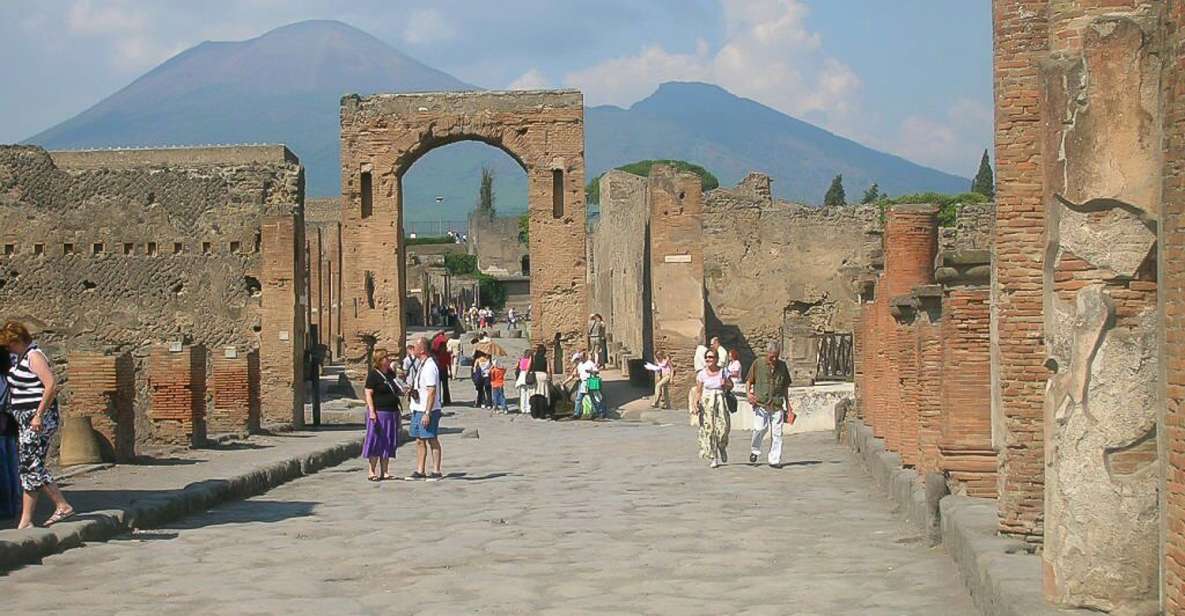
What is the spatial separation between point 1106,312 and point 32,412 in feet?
21.2

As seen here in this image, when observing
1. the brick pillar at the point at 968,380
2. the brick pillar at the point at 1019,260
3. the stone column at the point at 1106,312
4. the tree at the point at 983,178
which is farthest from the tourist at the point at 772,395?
the tree at the point at 983,178

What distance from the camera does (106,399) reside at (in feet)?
47.1

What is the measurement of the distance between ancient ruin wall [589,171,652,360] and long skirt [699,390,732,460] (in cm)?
1677

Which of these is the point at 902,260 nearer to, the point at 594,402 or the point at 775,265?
the point at 594,402

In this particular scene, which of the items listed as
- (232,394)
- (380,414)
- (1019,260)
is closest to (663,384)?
(232,394)

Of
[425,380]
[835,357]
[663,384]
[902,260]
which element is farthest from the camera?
[835,357]

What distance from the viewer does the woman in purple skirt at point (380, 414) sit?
14.5m

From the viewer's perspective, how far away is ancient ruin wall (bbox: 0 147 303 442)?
79.3ft

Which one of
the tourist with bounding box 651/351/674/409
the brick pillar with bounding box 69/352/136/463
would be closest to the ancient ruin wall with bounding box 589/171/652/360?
the tourist with bounding box 651/351/674/409

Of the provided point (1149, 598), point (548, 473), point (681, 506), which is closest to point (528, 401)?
point (548, 473)

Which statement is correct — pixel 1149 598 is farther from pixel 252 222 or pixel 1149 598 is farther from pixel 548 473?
pixel 252 222

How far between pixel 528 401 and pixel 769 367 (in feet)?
42.7

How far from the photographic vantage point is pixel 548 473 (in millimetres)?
15539

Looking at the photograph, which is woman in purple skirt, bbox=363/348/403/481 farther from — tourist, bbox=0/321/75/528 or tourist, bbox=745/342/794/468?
tourist, bbox=0/321/75/528
